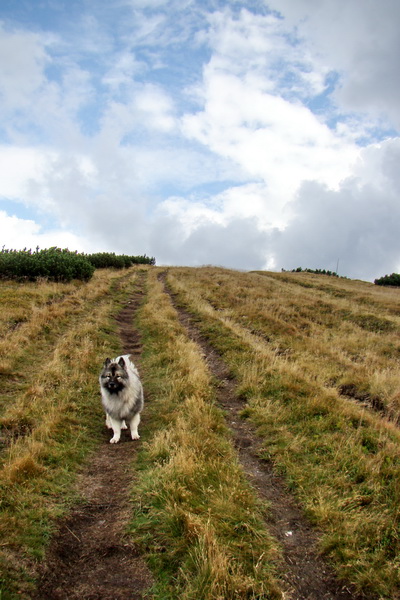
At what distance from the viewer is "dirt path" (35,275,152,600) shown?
13.0 feet

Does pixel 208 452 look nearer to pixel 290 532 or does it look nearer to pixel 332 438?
pixel 290 532

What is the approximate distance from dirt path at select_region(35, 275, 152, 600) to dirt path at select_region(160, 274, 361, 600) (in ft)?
5.69

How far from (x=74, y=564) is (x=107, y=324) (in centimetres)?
1217

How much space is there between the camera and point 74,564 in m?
4.30

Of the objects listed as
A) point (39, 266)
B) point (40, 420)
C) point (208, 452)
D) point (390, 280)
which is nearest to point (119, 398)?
point (40, 420)

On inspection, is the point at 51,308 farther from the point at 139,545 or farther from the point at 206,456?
the point at 139,545

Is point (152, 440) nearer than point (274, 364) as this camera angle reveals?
Yes

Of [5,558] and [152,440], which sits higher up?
[152,440]

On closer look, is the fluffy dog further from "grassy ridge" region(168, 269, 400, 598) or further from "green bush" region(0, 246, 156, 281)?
"green bush" region(0, 246, 156, 281)

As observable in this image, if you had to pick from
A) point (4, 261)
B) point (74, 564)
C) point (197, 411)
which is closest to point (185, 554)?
point (74, 564)

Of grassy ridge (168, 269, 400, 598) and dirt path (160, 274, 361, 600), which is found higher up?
grassy ridge (168, 269, 400, 598)

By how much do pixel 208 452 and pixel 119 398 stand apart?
2251 mm

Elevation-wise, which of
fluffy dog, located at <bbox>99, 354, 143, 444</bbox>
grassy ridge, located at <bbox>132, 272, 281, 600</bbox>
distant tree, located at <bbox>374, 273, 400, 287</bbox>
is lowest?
grassy ridge, located at <bbox>132, 272, 281, 600</bbox>

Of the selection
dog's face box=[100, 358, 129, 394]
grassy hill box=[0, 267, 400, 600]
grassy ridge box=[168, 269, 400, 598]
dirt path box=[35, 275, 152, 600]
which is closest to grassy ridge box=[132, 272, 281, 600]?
grassy hill box=[0, 267, 400, 600]
